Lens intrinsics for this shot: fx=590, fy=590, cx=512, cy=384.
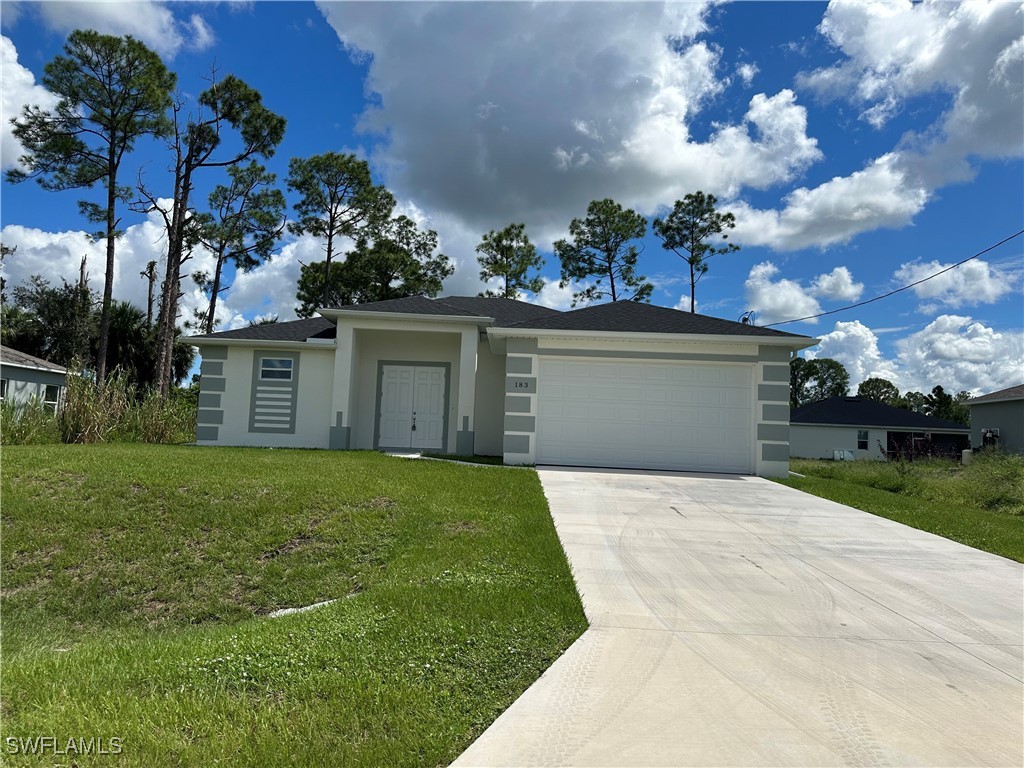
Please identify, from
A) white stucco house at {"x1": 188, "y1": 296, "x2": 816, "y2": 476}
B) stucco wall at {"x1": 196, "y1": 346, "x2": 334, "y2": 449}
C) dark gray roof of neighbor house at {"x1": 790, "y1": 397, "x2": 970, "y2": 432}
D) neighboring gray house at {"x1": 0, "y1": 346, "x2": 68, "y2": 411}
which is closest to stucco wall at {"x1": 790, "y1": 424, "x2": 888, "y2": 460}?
dark gray roof of neighbor house at {"x1": 790, "y1": 397, "x2": 970, "y2": 432}

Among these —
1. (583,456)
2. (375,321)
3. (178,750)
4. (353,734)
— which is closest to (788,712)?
(353,734)

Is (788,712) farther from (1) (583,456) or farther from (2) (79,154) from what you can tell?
(2) (79,154)

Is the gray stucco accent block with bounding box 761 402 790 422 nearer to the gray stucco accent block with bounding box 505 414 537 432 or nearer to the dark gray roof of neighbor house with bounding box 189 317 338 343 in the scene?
the gray stucco accent block with bounding box 505 414 537 432

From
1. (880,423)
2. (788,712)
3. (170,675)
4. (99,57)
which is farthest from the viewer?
(880,423)

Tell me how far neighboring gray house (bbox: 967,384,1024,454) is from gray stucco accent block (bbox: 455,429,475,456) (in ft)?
81.6

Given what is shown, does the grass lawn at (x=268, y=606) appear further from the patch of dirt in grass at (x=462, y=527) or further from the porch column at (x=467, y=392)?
the porch column at (x=467, y=392)

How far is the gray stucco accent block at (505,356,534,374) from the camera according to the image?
510 inches

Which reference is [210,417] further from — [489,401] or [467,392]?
[489,401]

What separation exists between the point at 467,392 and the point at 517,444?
2.23 m

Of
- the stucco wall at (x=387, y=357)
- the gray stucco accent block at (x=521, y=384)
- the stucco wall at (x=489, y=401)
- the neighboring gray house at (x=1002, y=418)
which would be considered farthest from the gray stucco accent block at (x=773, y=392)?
the neighboring gray house at (x=1002, y=418)

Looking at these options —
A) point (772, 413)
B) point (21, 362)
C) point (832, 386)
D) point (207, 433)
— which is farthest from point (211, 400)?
point (832, 386)

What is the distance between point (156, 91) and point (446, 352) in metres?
16.3

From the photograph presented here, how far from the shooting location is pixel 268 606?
5.49m

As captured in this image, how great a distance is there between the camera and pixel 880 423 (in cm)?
3428
